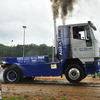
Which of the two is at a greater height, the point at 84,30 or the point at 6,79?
the point at 84,30

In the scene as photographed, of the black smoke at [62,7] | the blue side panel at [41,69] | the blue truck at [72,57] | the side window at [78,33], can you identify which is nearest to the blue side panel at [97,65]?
the blue truck at [72,57]

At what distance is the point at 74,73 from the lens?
30.0 feet

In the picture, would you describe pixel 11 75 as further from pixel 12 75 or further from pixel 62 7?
pixel 62 7

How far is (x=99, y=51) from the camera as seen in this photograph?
9422mm

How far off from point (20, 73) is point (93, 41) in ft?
15.8

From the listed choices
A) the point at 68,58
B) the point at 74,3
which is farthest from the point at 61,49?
the point at 74,3

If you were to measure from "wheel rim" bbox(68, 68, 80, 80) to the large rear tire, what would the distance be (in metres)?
3.22

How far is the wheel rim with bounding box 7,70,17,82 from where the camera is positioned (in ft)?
33.9

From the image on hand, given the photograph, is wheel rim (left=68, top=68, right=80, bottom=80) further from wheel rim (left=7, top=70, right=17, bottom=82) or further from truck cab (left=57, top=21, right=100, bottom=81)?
wheel rim (left=7, top=70, right=17, bottom=82)

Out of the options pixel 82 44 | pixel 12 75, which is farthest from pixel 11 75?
pixel 82 44

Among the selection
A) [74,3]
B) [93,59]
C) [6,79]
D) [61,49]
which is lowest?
[6,79]

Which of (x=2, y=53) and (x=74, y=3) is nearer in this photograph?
(x=74, y=3)

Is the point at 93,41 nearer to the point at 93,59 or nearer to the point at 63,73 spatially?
the point at 93,59

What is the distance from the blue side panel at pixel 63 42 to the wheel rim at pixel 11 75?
3.23 metres
